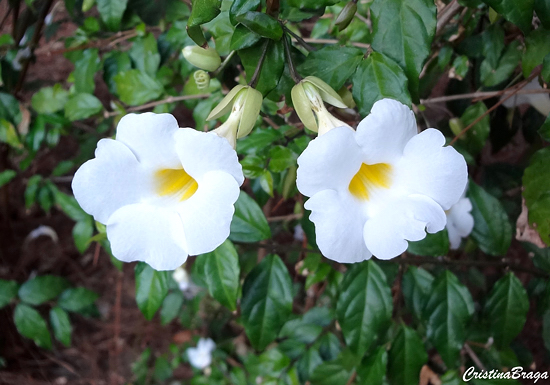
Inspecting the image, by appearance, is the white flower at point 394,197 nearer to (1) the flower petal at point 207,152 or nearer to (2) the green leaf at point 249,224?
(1) the flower petal at point 207,152

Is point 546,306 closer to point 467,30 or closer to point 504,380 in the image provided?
point 504,380

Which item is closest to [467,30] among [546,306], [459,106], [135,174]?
[459,106]

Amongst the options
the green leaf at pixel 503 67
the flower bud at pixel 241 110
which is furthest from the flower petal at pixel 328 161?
the green leaf at pixel 503 67

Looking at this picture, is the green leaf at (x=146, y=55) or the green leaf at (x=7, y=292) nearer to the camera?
the green leaf at (x=146, y=55)

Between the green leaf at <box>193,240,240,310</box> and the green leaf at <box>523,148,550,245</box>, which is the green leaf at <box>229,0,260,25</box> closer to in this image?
the green leaf at <box>193,240,240,310</box>

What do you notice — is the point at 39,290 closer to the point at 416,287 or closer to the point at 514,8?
the point at 416,287

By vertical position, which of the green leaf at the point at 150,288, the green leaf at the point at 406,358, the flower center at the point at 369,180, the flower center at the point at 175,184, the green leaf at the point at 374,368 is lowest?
the green leaf at the point at 374,368

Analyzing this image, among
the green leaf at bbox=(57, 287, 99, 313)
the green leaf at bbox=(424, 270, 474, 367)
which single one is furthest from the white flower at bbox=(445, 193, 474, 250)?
the green leaf at bbox=(57, 287, 99, 313)
